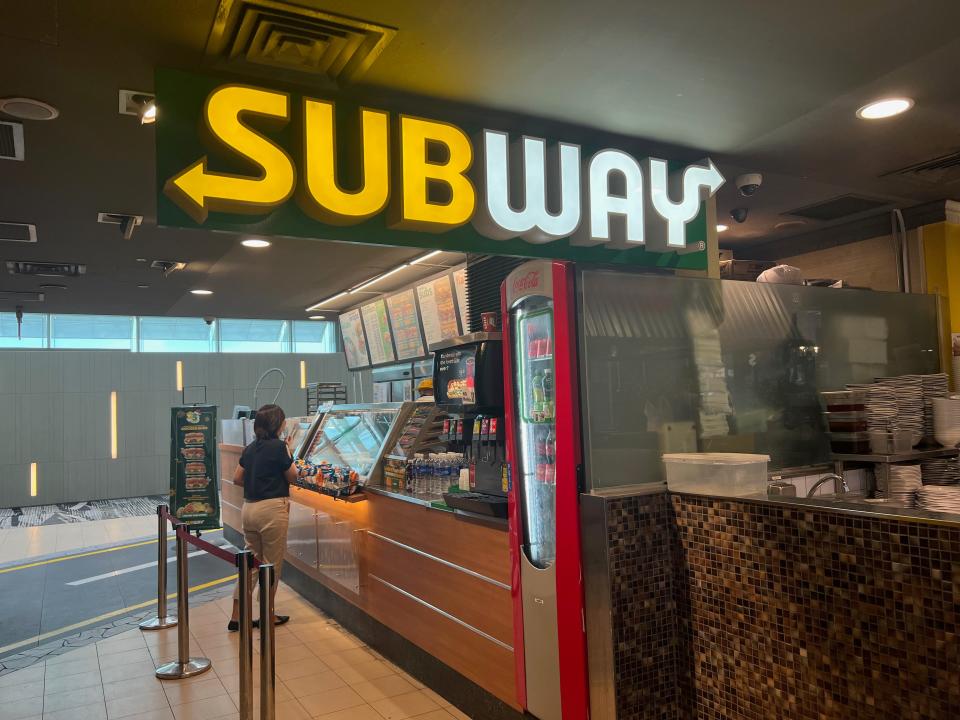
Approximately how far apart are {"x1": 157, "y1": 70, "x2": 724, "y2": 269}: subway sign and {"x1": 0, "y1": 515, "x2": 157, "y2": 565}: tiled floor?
7144 millimetres

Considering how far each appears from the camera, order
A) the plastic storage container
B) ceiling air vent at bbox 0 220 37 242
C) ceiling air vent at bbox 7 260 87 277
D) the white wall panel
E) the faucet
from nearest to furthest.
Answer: the plastic storage container, the faucet, ceiling air vent at bbox 0 220 37 242, ceiling air vent at bbox 7 260 87 277, the white wall panel

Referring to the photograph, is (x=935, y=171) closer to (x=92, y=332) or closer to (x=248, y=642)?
(x=248, y=642)

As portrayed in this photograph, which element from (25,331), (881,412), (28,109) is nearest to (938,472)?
(881,412)

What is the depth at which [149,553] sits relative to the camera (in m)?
8.38

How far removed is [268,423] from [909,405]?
4238mm

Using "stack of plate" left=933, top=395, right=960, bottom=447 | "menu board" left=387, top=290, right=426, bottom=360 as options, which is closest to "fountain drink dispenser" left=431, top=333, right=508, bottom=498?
"stack of plate" left=933, top=395, right=960, bottom=447

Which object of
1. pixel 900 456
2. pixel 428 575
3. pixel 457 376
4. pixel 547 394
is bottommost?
pixel 428 575

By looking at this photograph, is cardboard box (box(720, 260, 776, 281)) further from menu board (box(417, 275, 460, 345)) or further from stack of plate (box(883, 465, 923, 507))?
menu board (box(417, 275, 460, 345))

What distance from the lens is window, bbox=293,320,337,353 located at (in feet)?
47.1

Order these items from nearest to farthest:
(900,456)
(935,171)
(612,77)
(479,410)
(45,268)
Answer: (612,77) → (900,456) → (479,410) → (935,171) → (45,268)

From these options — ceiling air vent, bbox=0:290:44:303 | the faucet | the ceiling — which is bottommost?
the faucet

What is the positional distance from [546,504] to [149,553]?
6697mm

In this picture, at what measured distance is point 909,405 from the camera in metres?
3.99

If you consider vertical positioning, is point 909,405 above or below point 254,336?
below
